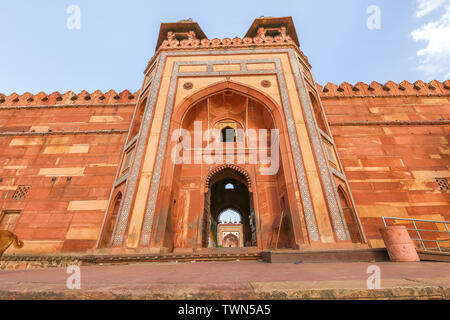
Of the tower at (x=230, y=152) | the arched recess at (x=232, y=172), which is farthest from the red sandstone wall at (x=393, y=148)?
the arched recess at (x=232, y=172)

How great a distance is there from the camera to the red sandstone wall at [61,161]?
6012 millimetres

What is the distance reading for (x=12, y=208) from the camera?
636 centimetres

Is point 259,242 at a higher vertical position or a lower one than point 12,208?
lower

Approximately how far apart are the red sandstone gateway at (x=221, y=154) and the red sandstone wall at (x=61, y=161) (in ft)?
0.13

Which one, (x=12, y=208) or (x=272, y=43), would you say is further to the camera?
(x=272, y=43)

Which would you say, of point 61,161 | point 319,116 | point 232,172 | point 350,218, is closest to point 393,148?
point 319,116

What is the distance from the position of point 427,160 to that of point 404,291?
8426 millimetres

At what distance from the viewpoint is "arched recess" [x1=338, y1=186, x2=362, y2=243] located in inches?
221

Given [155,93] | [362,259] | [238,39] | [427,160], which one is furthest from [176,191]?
[427,160]

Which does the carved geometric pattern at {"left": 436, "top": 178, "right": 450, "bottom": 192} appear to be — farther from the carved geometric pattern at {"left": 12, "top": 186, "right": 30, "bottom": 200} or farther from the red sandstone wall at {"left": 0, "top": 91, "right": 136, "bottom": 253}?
the carved geometric pattern at {"left": 12, "top": 186, "right": 30, "bottom": 200}

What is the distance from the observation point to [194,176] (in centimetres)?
682

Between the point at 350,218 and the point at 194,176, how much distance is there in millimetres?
4727

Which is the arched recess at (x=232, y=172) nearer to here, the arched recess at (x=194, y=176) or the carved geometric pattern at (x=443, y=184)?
the arched recess at (x=194, y=176)

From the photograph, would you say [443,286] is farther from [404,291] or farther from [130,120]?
[130,120]
